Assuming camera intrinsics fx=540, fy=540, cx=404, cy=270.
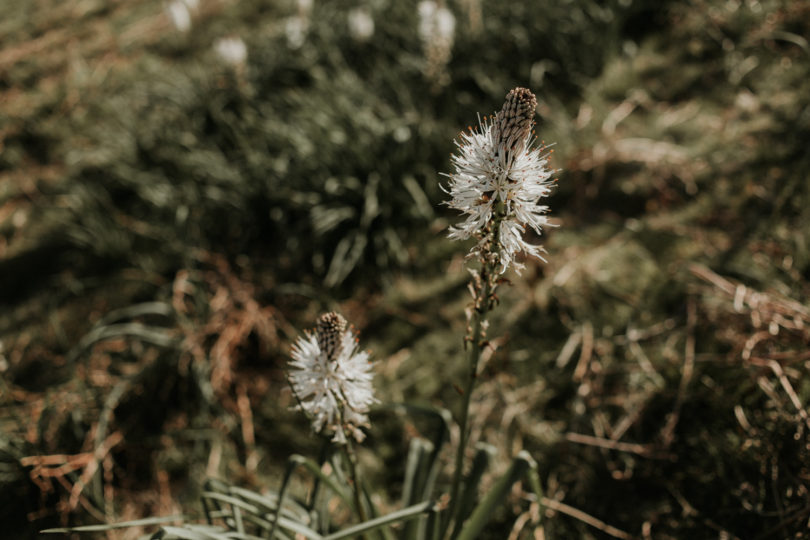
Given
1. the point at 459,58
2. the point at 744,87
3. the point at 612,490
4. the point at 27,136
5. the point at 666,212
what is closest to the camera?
the point at 612,490

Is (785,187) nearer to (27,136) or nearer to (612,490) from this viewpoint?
(612,490)

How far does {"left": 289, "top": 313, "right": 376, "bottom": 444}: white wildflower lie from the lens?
5.06ft

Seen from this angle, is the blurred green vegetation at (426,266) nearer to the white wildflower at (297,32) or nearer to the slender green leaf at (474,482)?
the white wildflower at (297,32)

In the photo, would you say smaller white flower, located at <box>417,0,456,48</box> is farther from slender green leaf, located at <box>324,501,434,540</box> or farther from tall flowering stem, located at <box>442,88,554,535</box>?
slender green leaf, located at <box>324,501,434,540</box>

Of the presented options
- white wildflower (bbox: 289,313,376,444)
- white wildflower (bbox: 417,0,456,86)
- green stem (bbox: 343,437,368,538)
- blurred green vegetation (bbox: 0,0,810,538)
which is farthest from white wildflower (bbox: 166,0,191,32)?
green stem (bbox: 343,437,368,538)

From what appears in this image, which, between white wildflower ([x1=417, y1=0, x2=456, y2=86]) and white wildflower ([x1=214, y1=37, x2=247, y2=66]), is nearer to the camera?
white wildflower ([x1=417, y1=0, x2=456, y2=86])

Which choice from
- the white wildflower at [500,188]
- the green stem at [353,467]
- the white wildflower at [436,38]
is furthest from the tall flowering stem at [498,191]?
the white wildflower at [436,38]

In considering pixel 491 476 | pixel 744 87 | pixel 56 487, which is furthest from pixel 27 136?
pixel 744 87

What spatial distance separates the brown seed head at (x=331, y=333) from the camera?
4.89 feet

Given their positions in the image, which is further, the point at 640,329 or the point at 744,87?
the point at 744,87

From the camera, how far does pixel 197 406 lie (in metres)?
3.18

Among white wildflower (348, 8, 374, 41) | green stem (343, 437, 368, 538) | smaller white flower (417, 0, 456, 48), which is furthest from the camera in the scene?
white wildflower (348, 8, 374, 41)

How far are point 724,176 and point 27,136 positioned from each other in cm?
624

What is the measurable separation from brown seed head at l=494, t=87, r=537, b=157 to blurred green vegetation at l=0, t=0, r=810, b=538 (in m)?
1.70
